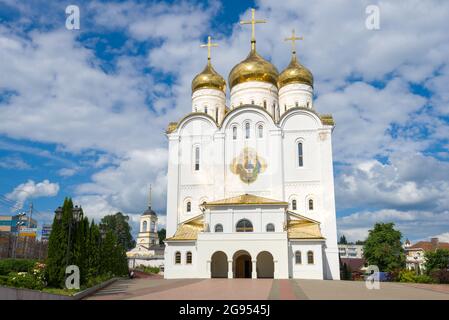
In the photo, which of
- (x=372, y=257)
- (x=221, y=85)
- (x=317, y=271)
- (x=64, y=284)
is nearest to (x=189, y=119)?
(x=221, y=85)

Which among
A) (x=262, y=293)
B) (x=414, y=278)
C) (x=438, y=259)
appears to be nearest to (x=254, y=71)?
(x=414, y=278)

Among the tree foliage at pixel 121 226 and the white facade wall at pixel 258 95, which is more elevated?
the white facade wall at pixel 258 95

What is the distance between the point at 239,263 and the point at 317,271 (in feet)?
19.2

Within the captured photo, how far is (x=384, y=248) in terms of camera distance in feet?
116

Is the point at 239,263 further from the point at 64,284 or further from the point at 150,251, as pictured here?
the point at 150,251

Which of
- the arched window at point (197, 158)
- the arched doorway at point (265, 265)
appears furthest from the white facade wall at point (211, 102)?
the arched doorway at point (265, 265)

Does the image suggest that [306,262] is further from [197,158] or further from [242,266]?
[197,158]

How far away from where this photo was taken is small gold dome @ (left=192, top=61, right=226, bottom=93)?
127 ft

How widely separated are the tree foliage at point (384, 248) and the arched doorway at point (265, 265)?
11394 millimetres

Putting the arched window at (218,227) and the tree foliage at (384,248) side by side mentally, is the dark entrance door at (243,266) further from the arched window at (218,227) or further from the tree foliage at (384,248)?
the tree foliage at (384,248)

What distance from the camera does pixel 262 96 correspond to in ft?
122

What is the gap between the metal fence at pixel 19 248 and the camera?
167 feet

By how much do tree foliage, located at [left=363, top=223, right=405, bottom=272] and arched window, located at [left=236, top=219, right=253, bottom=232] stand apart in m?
13.8

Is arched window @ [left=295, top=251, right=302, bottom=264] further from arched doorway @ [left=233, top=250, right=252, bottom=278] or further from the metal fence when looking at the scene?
the metal fence
